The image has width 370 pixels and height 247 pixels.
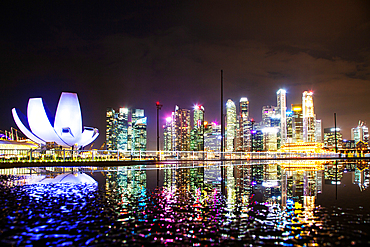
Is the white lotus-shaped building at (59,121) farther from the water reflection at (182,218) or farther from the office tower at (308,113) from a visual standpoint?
the office tower at (308,113)

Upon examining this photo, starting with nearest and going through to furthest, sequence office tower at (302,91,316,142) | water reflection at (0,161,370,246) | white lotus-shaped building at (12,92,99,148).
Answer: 1. water reflection at (0,161,370,246)
2. white lotus-shaped building at (12,92,99,148)
3. office tower at (302,91,316,142)

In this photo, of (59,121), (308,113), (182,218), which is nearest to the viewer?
(182,218)

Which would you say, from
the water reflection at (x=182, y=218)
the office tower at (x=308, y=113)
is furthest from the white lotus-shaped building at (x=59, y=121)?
the office tower at (x=308, y=113)

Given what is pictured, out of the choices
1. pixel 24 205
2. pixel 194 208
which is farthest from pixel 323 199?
pixel 24 205

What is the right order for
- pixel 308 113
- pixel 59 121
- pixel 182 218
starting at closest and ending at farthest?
pixel 182 218, pixel 59 121, pixel 308 113

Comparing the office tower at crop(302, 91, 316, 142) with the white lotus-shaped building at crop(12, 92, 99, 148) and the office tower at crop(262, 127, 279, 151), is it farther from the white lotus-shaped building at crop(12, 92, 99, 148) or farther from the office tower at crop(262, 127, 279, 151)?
the white lotus-shaped building at crop(12, 92, 99, 148)

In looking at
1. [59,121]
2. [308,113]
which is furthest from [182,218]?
[308,113]

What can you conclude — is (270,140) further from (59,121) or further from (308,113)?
(59,121)

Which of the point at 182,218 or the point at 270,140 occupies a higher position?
the point at 182,218

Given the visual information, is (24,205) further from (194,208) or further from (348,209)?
(348,209)

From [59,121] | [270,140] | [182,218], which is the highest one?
[59,121]

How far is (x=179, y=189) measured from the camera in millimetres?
9336

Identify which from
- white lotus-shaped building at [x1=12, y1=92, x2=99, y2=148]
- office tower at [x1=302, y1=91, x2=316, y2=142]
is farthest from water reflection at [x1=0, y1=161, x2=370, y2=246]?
office tower at [x1=302, y1=91, x2=316, y2=142]

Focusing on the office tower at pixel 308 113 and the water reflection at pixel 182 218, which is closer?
the water reflection at pixel 182 218
